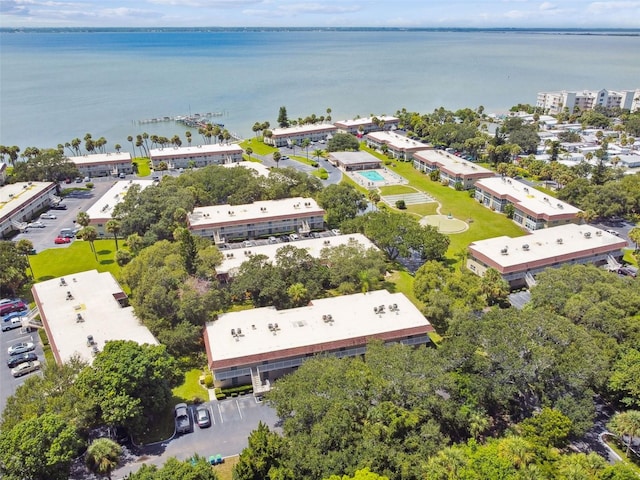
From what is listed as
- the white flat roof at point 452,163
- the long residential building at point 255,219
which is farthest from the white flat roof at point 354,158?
the long residential building at point 255,219

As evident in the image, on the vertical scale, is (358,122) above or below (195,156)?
below

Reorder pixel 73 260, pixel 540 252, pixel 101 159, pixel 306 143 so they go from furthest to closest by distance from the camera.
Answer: pixel 306 143 → pixel 101 159 → pixel 73 260 → pixel 540 252

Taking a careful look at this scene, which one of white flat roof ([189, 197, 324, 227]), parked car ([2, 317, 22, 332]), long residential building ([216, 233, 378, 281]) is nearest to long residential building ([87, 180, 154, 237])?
white flat roof ([189, 197, 324, 227])

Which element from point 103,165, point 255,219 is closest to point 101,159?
point 103,165

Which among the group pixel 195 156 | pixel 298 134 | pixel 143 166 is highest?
pixel 195 156

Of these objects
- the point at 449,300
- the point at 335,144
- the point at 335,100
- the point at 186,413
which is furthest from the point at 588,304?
the point at 335,100

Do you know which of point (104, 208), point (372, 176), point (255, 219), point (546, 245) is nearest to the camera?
point (546, 245)

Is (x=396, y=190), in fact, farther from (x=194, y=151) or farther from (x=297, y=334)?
(x=297, y=334)
